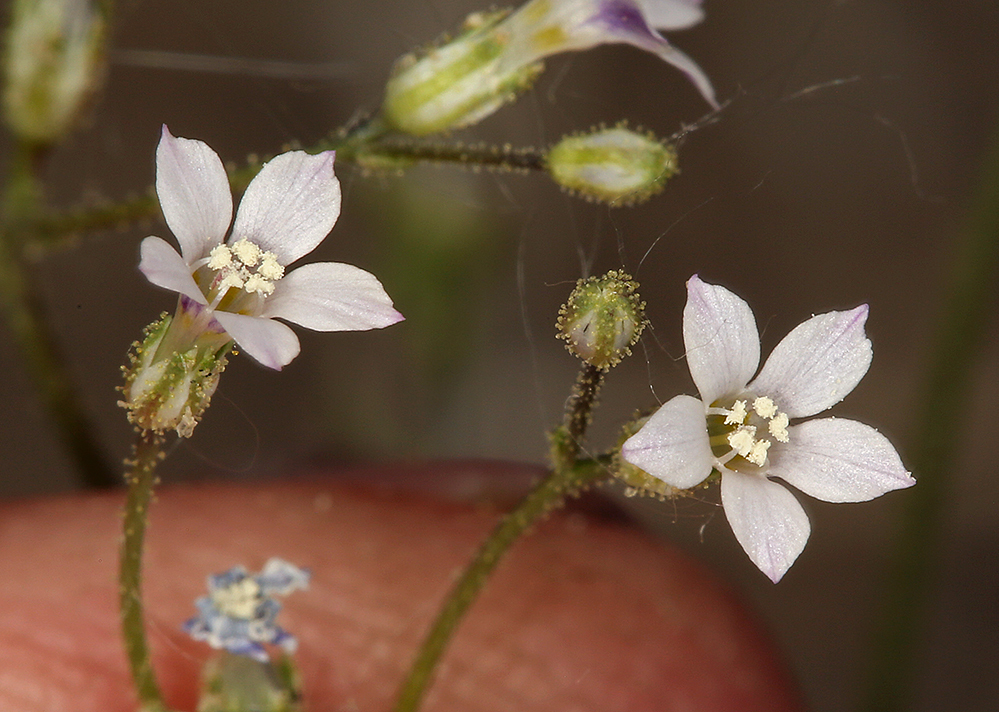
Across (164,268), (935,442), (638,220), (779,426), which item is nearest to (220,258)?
(164,268)

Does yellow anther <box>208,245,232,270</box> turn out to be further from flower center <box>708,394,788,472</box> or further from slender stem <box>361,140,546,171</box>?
flower center <box>708,394,788,472</box>

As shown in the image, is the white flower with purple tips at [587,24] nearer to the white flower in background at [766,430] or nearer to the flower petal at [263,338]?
the white flower in background at [766,430]

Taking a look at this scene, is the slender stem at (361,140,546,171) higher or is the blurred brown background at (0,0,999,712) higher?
the blurred brown background at (0,0,999,712)

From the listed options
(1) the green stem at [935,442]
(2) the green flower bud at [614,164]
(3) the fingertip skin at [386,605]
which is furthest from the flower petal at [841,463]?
(1) the green stem at [935,442]

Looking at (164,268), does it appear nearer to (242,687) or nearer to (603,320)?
(603,320)

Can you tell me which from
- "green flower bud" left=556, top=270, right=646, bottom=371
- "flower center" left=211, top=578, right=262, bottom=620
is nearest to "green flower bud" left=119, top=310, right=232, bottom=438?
"flower center" left=211, top=578, right=262, bottom=620

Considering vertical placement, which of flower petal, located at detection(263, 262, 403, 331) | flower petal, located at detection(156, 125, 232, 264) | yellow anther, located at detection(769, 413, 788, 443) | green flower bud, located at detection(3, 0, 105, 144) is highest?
green flower bud, located at detection(3, 0, 105, 144)
